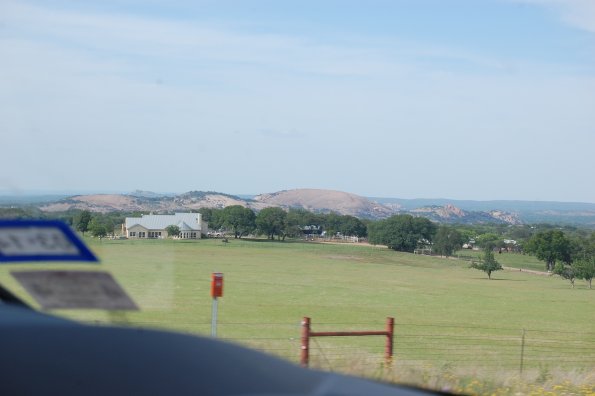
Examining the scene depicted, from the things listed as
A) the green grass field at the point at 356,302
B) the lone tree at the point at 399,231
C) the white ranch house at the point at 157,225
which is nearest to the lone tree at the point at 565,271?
the green grass field at the point at 356,302

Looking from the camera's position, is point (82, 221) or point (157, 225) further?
point (157, 225)

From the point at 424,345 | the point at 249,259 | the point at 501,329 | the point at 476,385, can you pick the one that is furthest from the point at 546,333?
the point at 249,259

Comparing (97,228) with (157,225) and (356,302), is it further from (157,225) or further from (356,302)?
(356,302)

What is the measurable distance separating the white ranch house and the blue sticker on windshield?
1931 mm

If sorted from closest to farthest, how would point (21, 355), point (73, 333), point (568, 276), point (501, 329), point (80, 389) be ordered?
point (80, 389)
point (21, 355)
point (73, 333)
point (501, 329)
point (568, 276)

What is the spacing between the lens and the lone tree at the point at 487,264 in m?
71.5

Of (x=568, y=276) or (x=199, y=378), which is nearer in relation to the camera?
(x=199, y=378)

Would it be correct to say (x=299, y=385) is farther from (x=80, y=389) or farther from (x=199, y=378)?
(x=80, y=389)

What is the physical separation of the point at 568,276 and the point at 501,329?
36.0 m

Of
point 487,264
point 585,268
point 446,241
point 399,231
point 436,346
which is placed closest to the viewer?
point 436,346

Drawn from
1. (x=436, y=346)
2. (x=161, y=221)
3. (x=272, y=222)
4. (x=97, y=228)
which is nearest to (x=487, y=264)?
(x=272, y=222)

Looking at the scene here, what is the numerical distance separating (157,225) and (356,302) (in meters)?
39.8

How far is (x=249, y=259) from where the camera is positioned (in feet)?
190

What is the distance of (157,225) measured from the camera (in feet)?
17.7
